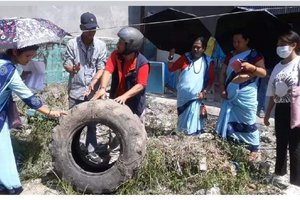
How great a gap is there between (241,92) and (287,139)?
0.76 metres

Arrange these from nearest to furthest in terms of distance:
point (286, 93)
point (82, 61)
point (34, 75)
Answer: point (286, 93) < point (34, 75) < point (82, 61)

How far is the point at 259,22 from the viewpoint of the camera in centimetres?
493

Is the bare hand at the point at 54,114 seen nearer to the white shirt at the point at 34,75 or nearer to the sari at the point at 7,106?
the sari at the point at 7,106

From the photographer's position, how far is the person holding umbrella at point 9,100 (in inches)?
146

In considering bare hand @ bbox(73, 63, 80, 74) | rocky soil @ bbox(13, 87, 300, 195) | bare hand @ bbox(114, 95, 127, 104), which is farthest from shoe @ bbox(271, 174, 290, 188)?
bare hand @ bbox(73, 63, 80, 74)

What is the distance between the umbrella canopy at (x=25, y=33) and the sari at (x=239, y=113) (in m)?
2.06

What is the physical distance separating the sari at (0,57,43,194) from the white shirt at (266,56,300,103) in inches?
93.5

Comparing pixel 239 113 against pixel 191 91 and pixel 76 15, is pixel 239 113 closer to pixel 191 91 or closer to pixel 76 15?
pixel 191 91

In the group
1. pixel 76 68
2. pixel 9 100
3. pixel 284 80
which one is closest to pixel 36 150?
pixel 76 68

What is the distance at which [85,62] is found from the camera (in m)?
5.34

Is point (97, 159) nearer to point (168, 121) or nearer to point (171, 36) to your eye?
point (171, 36)

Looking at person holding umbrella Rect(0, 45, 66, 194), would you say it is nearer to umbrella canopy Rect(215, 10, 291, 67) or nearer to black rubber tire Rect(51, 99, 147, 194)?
black rubber tire Rect(51, 99, 147, 194)

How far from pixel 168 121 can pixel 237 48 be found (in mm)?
2727

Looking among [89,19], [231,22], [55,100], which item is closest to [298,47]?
[231,22]
